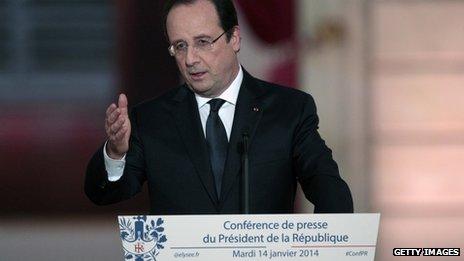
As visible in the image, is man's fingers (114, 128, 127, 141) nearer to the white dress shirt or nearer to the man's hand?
the man's hand

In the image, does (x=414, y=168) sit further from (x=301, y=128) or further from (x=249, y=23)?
(x=301, y=128)

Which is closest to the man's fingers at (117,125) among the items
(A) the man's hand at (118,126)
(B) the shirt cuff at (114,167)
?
(A) the man's hand at (118,126)

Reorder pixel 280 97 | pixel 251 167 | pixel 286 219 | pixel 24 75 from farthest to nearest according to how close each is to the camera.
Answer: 1. pixel 24 75
2. pixel 280 97
3. pixel 251 167
4. pixel 286 219

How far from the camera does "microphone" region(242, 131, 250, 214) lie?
2115 mm

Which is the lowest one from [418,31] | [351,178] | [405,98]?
[351,178]

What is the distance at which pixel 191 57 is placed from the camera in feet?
7.05

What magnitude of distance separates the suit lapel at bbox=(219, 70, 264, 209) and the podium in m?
0.38

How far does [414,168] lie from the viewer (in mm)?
4707

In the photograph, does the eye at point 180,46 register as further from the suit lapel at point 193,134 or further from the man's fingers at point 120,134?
the man's fingers at point 120,134

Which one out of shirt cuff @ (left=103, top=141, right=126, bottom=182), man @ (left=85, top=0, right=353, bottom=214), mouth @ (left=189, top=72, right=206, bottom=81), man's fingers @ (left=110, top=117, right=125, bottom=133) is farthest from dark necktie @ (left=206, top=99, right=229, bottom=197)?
man's fingers @ (left=110, top=117, right=125, bottom=133)

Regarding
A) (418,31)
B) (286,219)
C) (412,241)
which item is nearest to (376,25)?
(418,31)

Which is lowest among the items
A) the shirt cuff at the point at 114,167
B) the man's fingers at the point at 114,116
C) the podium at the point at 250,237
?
the podium at the point at 250,237

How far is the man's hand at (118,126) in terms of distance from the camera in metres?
1.90

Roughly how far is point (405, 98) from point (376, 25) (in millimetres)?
388
